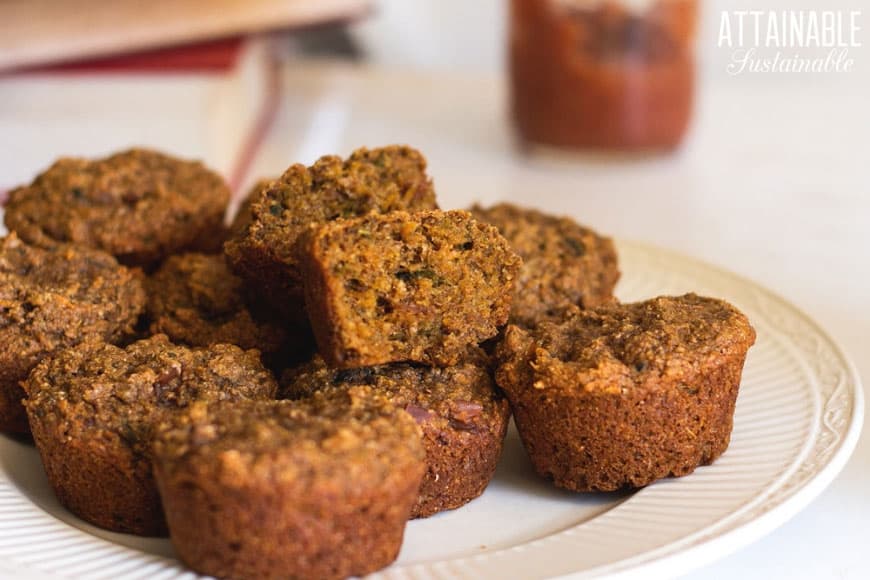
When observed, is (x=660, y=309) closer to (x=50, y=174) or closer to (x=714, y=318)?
(x=714, y=318)

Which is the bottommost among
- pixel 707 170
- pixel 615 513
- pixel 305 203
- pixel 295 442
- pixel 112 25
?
pixel 615 513

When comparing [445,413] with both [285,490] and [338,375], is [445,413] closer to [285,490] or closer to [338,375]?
[338,375]

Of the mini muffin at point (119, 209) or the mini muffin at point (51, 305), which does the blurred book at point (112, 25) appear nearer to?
the mini muffin at point (119, 209)

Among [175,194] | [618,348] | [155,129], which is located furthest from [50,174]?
[618,348]

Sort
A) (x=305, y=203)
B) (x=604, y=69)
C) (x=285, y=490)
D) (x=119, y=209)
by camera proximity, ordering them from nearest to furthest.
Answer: (x=285, y=490), (x=305, y=203), (x=119, y=209), (x=604, y=69)

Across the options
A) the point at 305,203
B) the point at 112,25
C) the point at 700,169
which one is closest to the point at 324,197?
the point at 305,203

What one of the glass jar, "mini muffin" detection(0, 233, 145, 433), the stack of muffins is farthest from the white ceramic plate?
the glass jar
